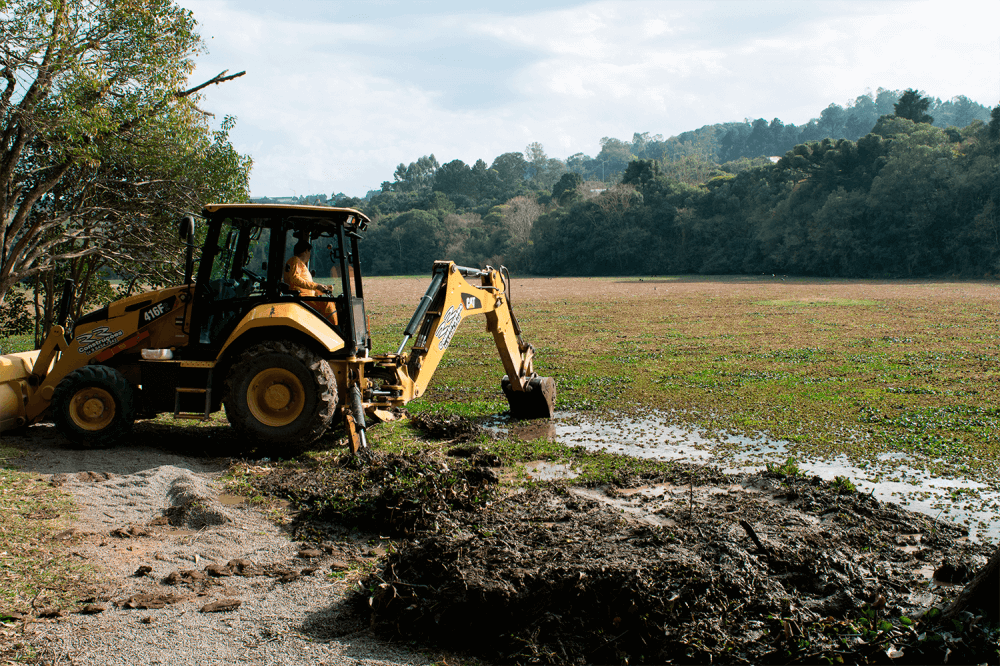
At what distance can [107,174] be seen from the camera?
587 inches

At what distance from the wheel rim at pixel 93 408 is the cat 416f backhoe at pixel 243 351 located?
11 millimetres

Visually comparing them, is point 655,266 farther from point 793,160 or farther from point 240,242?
point 240,242

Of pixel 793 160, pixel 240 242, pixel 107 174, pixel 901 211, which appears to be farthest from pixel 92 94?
pixel 793 160

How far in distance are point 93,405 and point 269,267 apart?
2458mm

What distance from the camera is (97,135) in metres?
13.0

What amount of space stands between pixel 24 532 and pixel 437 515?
10.4ft

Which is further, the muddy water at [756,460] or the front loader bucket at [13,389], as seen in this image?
the front loader bucket at [13,389]

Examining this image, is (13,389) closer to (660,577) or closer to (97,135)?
(97,135)

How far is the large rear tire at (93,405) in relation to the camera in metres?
8.36

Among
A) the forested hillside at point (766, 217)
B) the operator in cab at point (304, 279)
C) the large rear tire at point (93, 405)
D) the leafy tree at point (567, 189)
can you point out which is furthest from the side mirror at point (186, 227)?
the leafy tree at point (567, 189)

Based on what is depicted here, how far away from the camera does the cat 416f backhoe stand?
8.28 meters

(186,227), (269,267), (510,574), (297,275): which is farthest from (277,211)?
(510,574)

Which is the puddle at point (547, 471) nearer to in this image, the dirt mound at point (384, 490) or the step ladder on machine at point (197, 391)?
the dirt mound at point (384, 490)

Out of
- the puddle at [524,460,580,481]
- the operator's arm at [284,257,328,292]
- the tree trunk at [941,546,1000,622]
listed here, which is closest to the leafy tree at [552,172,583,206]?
the operator's arm at [284,257,328,292]
